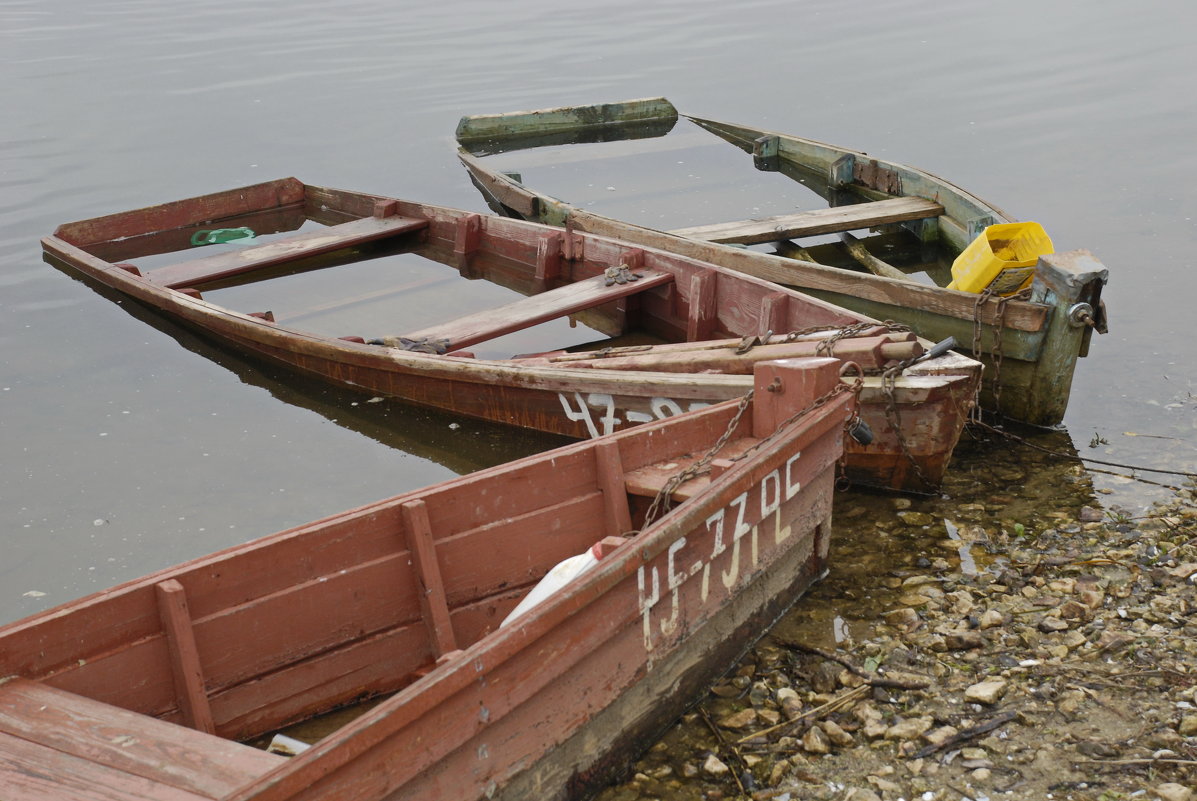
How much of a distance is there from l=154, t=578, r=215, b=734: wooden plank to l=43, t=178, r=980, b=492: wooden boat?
3.21 metres

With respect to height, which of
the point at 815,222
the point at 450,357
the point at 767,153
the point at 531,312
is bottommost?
the point at 450,357

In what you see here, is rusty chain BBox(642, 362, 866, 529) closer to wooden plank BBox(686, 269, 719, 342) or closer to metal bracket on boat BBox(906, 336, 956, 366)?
metal bracket on boat BBox(906, 336, 956, 366)

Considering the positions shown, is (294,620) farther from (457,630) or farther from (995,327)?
(995,327)

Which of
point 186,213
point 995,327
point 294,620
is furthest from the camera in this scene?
point 186,213

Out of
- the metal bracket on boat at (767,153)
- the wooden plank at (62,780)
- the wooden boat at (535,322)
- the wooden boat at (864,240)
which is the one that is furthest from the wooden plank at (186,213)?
the wooden plank at (62,780)

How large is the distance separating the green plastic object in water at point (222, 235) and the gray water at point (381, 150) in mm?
1350

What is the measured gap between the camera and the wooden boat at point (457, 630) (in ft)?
12.2

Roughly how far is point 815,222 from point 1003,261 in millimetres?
2692

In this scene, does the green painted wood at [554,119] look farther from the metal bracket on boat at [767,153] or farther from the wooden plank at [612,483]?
the wooden plank at [612,483]

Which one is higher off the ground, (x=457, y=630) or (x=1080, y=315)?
(x=1080, y=315)

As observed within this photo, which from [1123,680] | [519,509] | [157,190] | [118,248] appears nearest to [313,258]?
[118,248]

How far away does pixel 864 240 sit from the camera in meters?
11.2

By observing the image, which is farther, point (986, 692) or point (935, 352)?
point (935, 352)

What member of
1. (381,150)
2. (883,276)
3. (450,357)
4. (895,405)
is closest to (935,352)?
(895,405)
